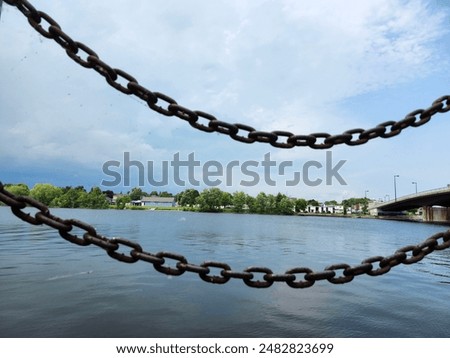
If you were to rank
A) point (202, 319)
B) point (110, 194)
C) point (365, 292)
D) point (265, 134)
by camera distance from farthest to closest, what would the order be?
point (110, 194) < point (365, 292) < point (202, 319) < point (265, 134)

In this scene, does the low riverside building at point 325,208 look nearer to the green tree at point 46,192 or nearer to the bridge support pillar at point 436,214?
the bridge support pillar at point 436,214

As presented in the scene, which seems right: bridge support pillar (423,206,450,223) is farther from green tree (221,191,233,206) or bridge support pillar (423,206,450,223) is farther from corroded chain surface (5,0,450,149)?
corroded chain surface (5,0,450,149)

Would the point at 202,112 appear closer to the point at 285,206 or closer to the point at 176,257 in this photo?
the point at 176,257

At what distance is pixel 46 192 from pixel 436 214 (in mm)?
114716

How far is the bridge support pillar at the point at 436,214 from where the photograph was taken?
78875 millimetres

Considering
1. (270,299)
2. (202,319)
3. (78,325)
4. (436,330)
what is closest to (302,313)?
(270,299)

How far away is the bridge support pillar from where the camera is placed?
3105 inches

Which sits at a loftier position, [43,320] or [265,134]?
[265,134]

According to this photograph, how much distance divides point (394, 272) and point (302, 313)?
7119 mm

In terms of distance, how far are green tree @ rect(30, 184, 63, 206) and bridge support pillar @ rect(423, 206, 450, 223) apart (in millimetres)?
109531

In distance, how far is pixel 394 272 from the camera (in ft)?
39.8

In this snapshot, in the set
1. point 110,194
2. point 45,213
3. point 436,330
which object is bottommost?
point 436,330

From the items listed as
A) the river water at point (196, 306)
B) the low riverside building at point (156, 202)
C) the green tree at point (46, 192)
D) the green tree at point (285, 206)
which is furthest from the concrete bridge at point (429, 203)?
the low riverside building at point (156, 202)

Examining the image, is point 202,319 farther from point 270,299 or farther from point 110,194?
point 110,194
